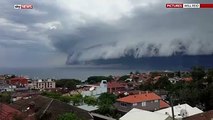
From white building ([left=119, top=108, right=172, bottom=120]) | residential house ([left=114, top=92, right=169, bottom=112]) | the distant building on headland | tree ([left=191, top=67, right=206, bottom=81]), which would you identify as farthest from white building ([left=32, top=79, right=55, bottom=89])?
white building ([left=119, top=108, right=172, bottom=120])

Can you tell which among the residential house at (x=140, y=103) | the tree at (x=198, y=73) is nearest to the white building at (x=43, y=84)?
the tree at (x=198, y=73)

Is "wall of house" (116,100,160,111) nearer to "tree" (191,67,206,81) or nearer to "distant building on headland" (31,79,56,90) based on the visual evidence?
"tree" (191,67,206,81)

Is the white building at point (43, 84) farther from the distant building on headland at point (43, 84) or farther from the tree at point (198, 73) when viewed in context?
the tree at point (198, 73)

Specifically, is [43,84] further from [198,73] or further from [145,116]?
[145,116]

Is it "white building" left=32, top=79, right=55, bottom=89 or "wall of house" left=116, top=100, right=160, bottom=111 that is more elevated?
"white building" left=32, top=79, right=55, bottom=89

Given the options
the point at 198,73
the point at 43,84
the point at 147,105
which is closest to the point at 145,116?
the point at 147,105

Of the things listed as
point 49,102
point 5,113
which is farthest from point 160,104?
point 5,113

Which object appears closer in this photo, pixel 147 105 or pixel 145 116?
pixel 145 116

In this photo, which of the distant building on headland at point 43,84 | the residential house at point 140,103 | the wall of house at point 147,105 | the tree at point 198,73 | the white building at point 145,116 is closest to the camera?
the white building at point 145,116

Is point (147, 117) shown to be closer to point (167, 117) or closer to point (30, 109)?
point (167, 117)

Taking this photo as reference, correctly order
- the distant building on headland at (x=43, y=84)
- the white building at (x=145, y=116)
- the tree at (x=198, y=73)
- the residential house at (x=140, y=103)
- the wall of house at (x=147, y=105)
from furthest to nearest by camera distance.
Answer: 1. the distant building on headland at (x=43, y=84)
2. the tree at (x=198, y=73)
3. the wall of house at (x=147, y=105)
4. the residential house at (x=140, y=103)
5. the white building at (x=145, y=116)

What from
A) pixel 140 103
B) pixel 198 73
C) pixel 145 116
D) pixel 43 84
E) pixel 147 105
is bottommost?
pixel 147 105
